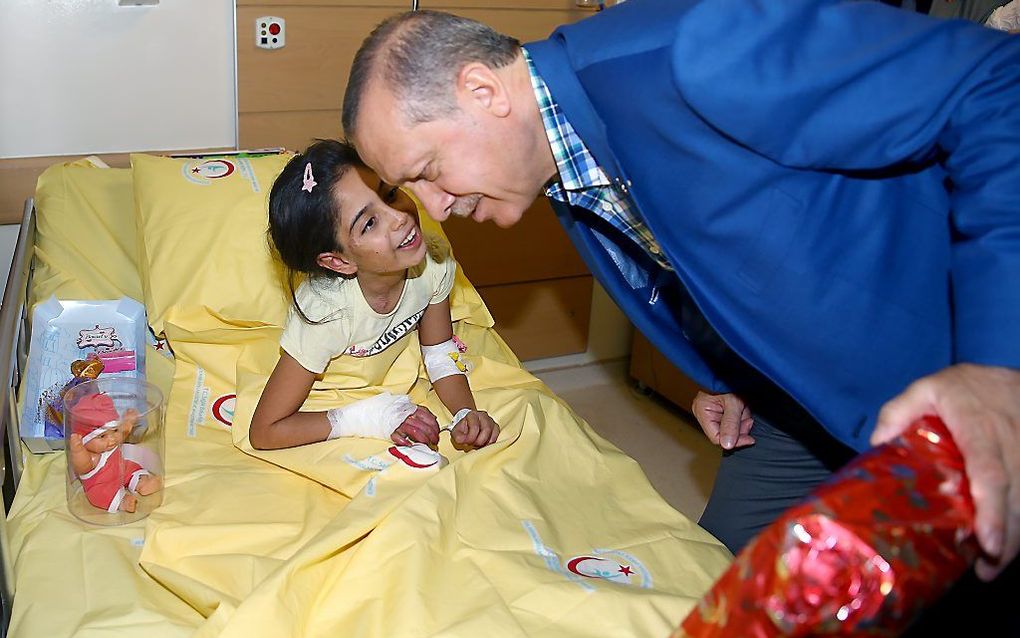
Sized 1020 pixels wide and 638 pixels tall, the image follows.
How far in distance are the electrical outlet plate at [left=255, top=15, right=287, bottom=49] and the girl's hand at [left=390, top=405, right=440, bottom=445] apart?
1.39 metres

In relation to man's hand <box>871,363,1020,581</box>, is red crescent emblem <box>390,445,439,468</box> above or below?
below

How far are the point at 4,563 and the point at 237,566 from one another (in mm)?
365

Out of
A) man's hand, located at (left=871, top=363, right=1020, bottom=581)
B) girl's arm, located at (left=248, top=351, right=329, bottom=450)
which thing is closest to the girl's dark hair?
girl's arm, located at (left=248, top=351, right=329, bottom=450)

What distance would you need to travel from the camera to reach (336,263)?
184 cm

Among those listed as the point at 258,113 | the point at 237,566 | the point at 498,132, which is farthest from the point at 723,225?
the point at 258,113

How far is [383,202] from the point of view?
1.76 m

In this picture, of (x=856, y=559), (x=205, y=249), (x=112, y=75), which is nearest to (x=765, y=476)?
(x=856, y=559)

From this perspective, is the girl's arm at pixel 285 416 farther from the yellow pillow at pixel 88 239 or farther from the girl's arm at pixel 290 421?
the yellow pillow at pixel 88 239

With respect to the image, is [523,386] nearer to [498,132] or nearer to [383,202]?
[383,202]

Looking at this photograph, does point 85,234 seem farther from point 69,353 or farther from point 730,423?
point 730,423

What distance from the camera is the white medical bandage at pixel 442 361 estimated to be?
2.04 metres

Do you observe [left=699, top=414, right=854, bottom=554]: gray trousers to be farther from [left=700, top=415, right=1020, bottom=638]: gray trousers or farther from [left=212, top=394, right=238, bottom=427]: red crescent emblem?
[left=212, top=394, right=238, bottom=427]: red crescent emblem

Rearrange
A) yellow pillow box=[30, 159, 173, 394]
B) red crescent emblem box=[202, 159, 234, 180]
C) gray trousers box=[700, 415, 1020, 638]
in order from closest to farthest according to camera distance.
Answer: gray trousers box=[700, 415, 1020, 638]
yellow pillow box=[30, 159, 173, 394]
red crescent emblem box=[202, 159, 234, 180]

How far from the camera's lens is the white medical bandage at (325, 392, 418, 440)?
1.85m
